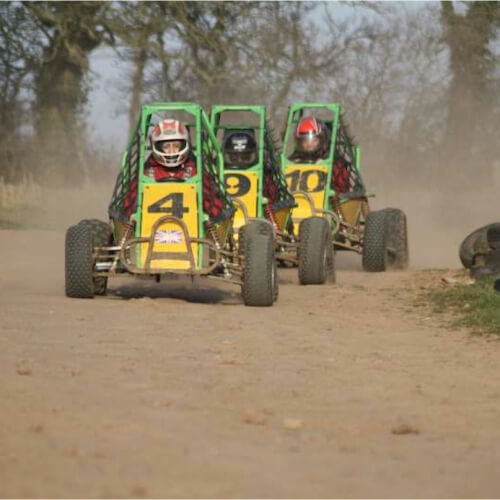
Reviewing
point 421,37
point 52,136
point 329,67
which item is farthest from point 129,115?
point 421,37

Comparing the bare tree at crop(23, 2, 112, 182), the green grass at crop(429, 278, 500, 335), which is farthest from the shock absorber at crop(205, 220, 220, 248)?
the bare tree at crop(23, 2, 112, 182)

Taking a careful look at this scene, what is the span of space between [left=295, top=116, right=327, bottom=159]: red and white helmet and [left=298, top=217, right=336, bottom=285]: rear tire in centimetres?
290

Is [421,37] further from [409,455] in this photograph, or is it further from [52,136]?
[409,455]

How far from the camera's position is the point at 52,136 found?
1363 inches

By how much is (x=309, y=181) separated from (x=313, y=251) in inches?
112

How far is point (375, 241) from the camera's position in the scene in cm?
1548

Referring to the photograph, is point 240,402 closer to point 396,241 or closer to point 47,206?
point 396,241

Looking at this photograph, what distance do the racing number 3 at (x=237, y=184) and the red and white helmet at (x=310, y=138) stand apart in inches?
92.2

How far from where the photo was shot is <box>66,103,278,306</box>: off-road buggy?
11273 millimetres

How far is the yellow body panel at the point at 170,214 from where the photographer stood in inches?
444

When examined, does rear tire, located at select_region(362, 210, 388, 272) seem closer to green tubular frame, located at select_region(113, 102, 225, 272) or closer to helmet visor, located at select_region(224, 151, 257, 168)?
helmet visor, located at select_region(224, 151, 257, 168)

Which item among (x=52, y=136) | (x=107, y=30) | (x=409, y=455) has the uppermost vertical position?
(x=107, y=30)

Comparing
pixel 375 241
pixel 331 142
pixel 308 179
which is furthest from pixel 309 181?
pixel 375 241

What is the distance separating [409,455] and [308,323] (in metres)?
4.50
